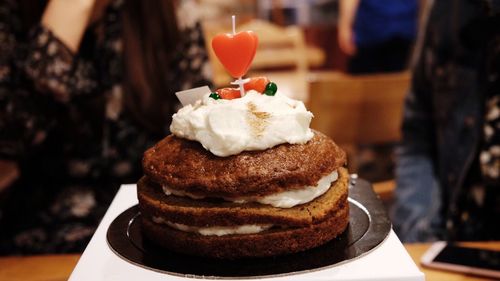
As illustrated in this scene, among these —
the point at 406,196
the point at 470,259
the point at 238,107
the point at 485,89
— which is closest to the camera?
the point at 238,107

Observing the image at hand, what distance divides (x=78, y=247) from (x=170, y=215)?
2.96 feet

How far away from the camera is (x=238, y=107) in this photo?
3.10ft

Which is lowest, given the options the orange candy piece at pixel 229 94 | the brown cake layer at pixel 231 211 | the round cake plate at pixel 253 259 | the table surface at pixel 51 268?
the table surface at pixel 51 268

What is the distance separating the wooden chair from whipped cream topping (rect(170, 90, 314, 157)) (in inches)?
63.3

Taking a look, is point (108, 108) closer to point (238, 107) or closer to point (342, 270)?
point (238, 107)

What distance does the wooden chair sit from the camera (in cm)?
256

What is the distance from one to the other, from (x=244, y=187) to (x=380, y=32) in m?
3.75

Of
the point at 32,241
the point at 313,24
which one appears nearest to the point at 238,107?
the point at 32,241

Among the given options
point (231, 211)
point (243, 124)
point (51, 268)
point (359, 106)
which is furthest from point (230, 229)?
point (359, 106)

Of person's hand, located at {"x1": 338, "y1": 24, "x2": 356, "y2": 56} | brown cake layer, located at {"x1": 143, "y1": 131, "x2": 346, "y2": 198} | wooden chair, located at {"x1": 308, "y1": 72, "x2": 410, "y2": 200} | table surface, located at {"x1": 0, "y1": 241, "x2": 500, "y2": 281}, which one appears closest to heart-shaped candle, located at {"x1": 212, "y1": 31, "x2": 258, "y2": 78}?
brown cake layer, located at {"x1": 143, "y1": 131, "x2": 346, "y2": 198}

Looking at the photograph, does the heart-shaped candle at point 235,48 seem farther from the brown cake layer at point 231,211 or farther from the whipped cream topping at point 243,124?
the brown cake layer at point 231,211

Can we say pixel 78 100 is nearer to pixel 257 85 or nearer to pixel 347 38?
pixel 257 85

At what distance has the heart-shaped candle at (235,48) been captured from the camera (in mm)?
952

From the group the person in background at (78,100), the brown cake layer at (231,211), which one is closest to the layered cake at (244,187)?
the brown cake layer at (231,211)
